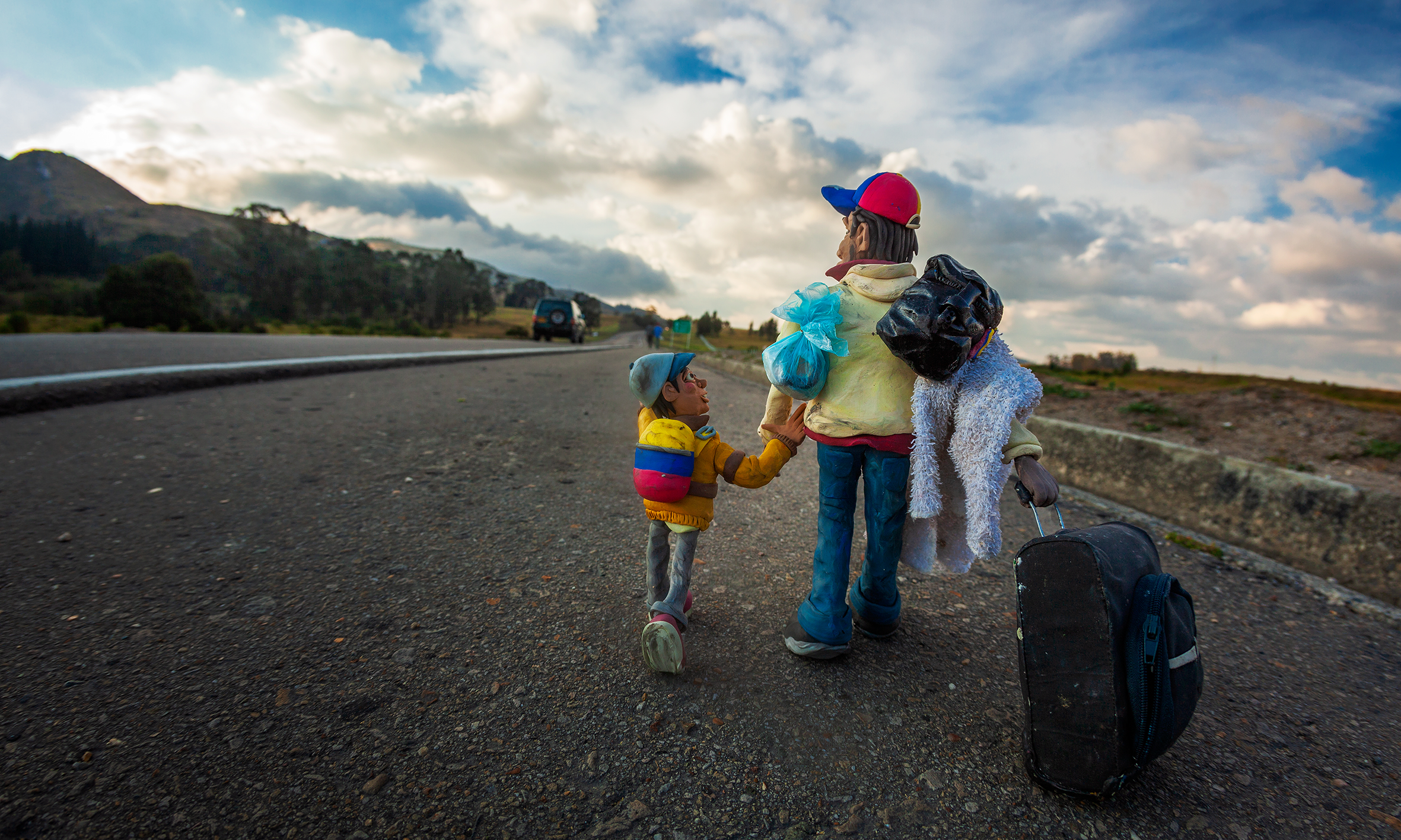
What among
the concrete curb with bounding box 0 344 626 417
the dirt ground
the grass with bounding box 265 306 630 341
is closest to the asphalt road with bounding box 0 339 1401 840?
the concrete curb with bounding box 0 344 626 417

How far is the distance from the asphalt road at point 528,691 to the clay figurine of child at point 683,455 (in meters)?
0.29

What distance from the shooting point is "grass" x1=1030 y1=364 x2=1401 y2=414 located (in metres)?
4.81

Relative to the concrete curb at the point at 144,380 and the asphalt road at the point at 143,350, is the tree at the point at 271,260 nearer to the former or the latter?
the asphalt road at the point at 143,350

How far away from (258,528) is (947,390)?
325 cm

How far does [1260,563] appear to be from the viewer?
311cm

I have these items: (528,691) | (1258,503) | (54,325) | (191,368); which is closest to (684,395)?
(528,691)

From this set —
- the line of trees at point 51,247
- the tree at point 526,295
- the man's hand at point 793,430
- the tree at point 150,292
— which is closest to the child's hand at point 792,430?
the man's hand at point 793,430

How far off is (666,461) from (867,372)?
809 millimetres

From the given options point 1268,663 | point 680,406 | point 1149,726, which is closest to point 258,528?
point 680,406

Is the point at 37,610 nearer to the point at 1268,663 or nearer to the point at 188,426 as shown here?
the point at 188,426

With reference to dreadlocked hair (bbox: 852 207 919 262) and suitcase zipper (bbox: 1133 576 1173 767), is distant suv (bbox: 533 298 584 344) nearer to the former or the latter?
dreadlocked hair (bbox: 852 207 919 262)

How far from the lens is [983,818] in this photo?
144 centimetres

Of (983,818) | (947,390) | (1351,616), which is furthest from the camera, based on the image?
(1351,616)

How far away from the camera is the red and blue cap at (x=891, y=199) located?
2127mm
